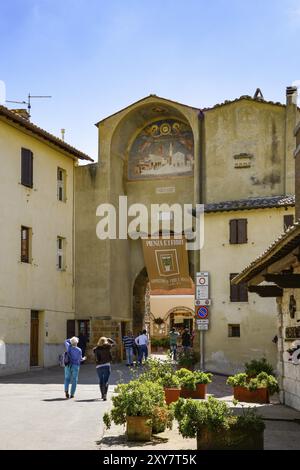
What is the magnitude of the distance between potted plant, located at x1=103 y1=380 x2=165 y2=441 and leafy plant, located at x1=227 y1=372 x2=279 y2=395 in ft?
18.5

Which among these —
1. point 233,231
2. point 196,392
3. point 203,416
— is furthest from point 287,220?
point 203,416

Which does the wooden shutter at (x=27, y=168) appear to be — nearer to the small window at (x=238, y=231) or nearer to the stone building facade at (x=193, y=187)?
the stone building facade at (x=193, y=187)

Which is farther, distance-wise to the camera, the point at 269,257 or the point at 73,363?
the point at 73,363

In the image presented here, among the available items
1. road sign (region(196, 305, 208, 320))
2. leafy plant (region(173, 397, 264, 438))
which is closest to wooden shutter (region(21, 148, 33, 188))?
road sign (region(196, 305, 208, 320))

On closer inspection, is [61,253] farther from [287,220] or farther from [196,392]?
[196,392]

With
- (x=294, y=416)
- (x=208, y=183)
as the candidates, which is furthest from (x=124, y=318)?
(x=294, y=416)

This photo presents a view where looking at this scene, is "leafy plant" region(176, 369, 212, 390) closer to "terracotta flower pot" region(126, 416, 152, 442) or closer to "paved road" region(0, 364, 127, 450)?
"paved road" region(0, 364, 127, 450)

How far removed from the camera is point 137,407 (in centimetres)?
1121

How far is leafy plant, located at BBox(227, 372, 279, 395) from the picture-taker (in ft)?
55.8

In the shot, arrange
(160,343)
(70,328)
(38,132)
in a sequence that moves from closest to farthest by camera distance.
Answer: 1. (38,132)
2. (70,328)
3. (160,343)

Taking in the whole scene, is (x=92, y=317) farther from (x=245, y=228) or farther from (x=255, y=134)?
(x=255, y=134)

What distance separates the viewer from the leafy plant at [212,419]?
919cm

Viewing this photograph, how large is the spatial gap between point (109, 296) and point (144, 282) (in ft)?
13.2

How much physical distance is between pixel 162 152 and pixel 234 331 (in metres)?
9.45
